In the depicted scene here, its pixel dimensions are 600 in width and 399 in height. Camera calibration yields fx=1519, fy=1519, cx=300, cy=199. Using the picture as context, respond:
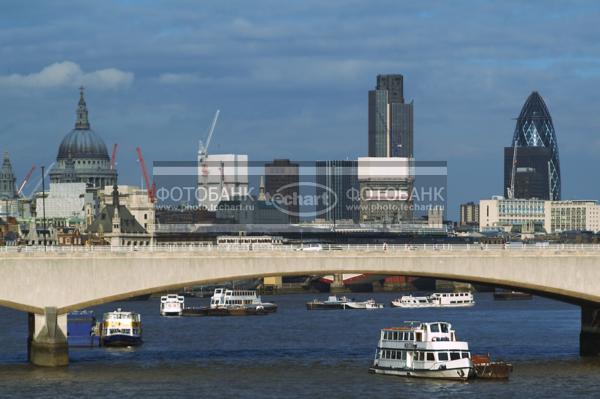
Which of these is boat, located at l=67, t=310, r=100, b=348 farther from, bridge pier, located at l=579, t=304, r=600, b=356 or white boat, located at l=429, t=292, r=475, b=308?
white boat, located at l=429, t=292, r=475, b=308

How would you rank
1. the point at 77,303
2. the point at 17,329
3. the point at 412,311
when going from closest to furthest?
the point at 77,303 → the point at 17,329 → the point at 412,311

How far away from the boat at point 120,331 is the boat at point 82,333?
1660 mm

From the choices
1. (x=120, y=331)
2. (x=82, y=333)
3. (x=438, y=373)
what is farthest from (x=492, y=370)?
(x=82, y=333)

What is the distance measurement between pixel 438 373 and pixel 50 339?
23096 mm

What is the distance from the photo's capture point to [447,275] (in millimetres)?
94125

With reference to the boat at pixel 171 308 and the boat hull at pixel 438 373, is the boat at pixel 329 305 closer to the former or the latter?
the boat at pixel 171 308

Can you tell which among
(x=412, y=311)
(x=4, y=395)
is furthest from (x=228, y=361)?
(x=412, y=311)

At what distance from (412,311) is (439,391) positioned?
83.5 m

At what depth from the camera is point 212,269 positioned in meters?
92.1

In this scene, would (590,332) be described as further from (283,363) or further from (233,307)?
(233,307)

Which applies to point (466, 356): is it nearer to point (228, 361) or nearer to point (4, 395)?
point (228, 361)

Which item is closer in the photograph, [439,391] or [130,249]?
[439,391]

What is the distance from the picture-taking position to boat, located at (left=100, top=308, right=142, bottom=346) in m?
110

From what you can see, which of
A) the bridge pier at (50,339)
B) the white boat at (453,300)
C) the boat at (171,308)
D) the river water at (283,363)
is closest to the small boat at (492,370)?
the river water at (283,363)
